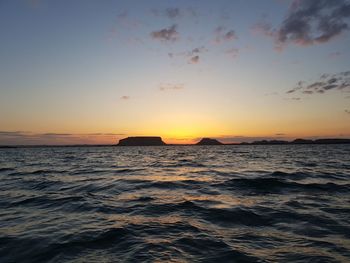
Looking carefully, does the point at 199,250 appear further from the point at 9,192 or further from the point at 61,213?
the point at 9,192

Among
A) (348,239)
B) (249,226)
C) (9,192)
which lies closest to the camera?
(348,239)

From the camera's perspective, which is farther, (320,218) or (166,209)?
(166,209)

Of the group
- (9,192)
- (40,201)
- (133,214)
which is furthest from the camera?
(9,192)

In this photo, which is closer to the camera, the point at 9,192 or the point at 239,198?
the point at 239,198

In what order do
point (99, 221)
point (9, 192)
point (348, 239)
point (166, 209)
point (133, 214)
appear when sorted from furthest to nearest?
point (9, 192), point (166, 209), point (133, 214), point (99, 221), point (348, 239)

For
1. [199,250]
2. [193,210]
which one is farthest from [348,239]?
[193,210]

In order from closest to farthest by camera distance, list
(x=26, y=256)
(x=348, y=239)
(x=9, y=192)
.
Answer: (x=26, y=256) → (x=348, y=239) → (x=9, y=192)

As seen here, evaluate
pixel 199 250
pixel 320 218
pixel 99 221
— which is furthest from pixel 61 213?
pixel 320 218

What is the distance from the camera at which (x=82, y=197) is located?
13938 millimetres

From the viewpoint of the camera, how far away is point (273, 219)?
9.73 meters

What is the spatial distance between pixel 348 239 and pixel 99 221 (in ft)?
24.6

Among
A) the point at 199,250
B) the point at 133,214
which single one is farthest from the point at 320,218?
the point at 133,214

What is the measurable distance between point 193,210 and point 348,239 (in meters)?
5.26

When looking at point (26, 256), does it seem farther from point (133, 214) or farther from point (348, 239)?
point (348, 239)
